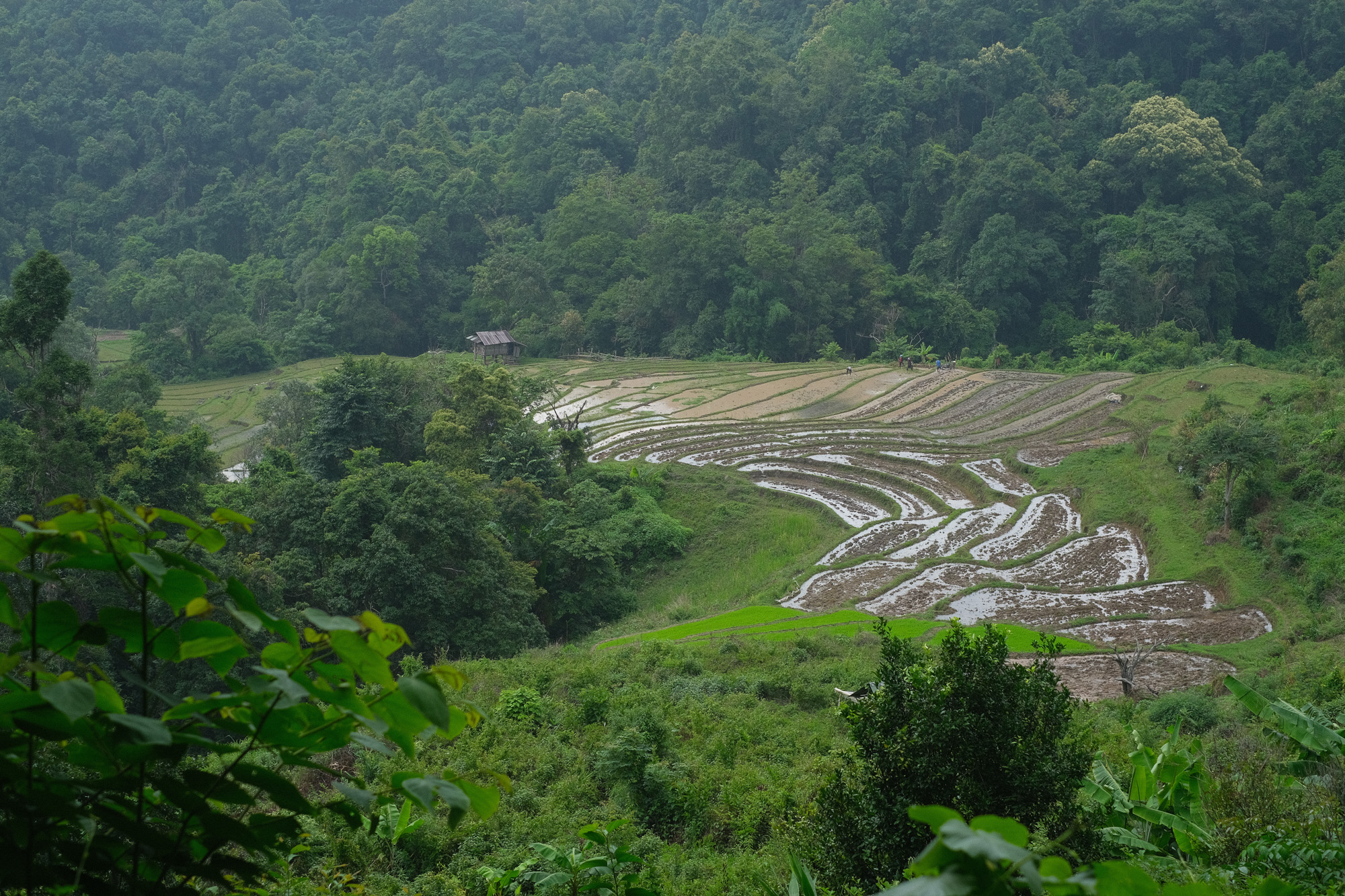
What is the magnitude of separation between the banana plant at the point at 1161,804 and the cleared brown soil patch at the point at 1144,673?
763 cm

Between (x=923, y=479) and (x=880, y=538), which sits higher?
(x=923, y=479)

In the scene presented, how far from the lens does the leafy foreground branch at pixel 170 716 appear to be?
1.27 meters

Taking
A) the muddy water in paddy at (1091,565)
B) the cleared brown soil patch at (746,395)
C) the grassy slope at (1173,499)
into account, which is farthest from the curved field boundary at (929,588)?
the cleared brown soil patch at (746,395)

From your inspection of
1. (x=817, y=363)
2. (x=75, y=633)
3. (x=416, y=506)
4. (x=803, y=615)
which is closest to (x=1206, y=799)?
(x=75, y=633)

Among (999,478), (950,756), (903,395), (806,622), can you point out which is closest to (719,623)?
(806,622)

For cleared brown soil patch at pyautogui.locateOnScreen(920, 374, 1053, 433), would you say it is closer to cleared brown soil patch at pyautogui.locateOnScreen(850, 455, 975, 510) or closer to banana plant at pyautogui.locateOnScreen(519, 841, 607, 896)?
cleared brown soil patch at pyautogui.locateOnScreen(850, 455, 975, 510)

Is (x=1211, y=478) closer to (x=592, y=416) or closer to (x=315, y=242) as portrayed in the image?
(x=592, y=416)

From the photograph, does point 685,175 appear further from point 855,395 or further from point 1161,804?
point 1161,804

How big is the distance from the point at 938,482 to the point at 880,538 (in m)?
5.00

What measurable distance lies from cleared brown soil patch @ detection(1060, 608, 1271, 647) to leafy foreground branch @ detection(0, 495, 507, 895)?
15.1m

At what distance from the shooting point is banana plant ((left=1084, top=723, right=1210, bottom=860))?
4023 mm

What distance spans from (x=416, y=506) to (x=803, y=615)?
21.8 feet

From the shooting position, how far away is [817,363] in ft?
131

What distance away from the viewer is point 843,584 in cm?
1808
